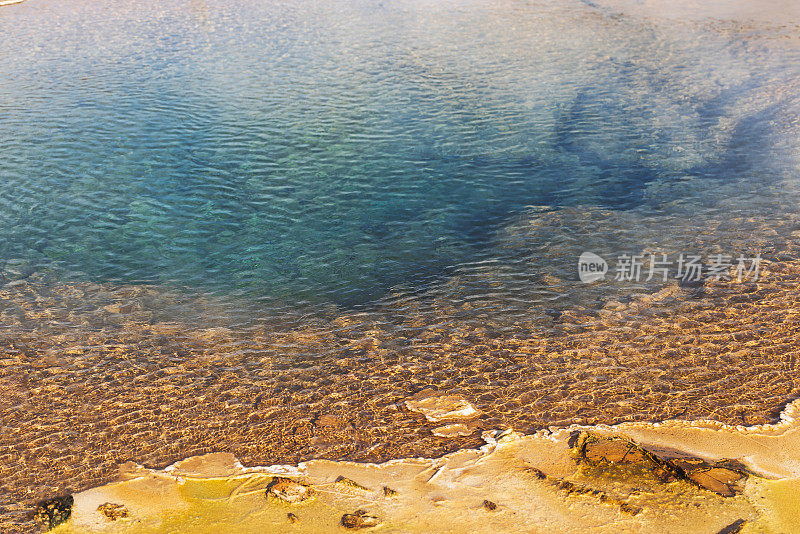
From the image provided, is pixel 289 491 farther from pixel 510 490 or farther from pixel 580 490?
pixel 580 490

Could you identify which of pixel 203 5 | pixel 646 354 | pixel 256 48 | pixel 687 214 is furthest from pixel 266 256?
pixel 203 5

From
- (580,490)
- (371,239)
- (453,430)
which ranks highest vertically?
(371,239)

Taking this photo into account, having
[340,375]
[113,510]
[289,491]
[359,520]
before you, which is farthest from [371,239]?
[113,510]

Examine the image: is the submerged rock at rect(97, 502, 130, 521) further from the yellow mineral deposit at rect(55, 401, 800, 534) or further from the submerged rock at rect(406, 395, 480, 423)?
the submerged rock at rect(406, 395, 480, 423)

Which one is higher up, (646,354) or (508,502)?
(646,354)

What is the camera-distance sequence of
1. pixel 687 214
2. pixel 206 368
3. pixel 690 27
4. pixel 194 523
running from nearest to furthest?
pixel 194 523 → pixel 206 368 → pixel 687 214 → pixel 690 27

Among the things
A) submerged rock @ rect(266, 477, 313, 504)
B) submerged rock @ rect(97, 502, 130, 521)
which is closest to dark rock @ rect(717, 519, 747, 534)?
submerged rock @ rect(266, 477, 313, 504)

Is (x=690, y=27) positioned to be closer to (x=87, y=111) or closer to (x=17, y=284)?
(x=87, y=111)
